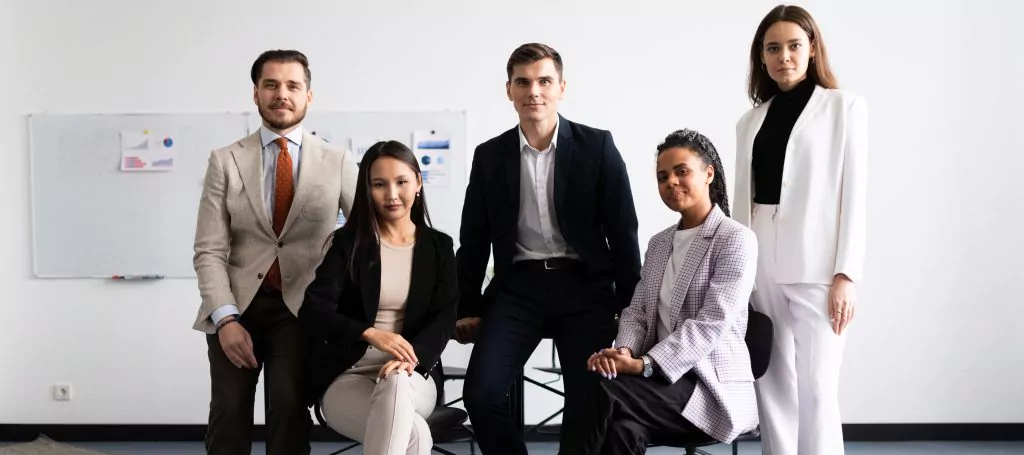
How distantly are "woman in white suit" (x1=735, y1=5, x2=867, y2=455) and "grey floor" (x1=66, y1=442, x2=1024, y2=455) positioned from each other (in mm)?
1627

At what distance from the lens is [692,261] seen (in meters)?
2.32

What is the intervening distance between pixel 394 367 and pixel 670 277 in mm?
829

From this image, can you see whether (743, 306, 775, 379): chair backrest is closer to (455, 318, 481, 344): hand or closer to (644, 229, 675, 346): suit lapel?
(644, 229, 675, 346): suit lapel

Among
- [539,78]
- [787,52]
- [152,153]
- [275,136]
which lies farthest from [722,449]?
[152,153]

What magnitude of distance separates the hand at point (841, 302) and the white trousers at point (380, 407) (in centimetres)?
119

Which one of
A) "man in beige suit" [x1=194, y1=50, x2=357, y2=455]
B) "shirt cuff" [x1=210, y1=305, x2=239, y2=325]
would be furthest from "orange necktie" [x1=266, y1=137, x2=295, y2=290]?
"shirt cuff" [x1=210, y1=305, x2=239, y2=325]

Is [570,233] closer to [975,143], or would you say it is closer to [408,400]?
[408,400]

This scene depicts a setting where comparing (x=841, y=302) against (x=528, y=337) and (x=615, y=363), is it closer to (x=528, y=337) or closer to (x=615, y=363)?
(x=615, y=363)

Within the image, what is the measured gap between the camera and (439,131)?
4.30 m

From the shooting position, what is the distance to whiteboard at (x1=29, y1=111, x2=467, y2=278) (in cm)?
432

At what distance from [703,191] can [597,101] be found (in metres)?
1.99

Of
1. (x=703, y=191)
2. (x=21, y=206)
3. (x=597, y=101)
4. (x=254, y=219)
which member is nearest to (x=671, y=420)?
(x=703, y=191)

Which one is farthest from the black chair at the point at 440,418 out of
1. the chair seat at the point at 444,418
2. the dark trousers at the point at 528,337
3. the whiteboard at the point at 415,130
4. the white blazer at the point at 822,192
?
the whiteboard at the point at 415,130

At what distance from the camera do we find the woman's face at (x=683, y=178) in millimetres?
2346
